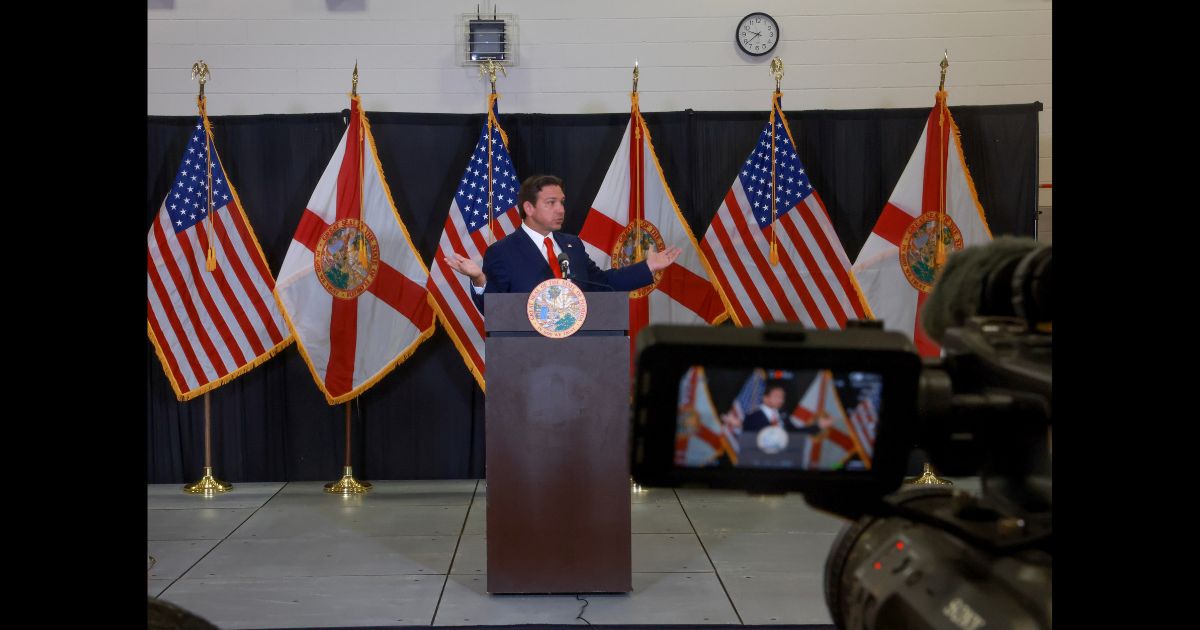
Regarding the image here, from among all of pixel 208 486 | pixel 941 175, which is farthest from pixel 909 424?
pixel 208 486

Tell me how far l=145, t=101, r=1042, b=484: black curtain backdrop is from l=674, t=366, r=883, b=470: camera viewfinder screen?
16.6 ft

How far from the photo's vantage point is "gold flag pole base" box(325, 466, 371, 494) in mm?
5395

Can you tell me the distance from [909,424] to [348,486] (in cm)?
511

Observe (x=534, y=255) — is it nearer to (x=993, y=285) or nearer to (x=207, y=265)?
(x=207, y=265)

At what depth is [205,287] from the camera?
17.3 feet

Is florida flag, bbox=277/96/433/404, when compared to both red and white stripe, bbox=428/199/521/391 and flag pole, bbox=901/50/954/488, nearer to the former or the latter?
red and white stripe, bbox=428/199/521/391

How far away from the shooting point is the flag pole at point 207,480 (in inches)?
213

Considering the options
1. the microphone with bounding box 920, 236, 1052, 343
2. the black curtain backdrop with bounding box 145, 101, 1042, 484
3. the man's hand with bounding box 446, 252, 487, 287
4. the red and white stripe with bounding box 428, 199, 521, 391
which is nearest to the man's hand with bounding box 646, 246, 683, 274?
the man's hand with bounding box 446, 252, 487, 287
